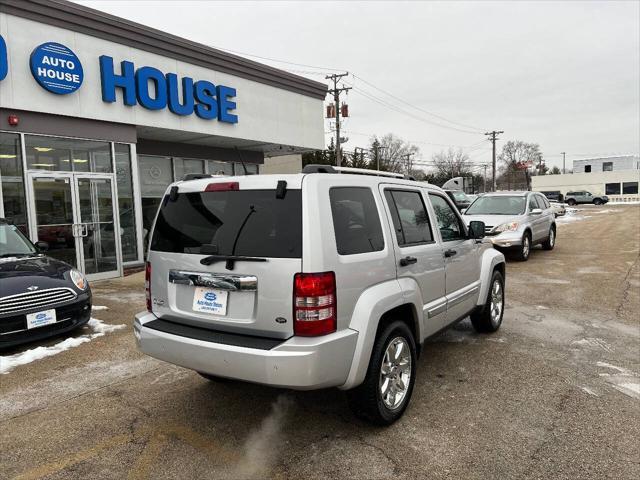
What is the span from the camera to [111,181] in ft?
35.3

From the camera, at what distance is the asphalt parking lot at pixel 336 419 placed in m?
2.99

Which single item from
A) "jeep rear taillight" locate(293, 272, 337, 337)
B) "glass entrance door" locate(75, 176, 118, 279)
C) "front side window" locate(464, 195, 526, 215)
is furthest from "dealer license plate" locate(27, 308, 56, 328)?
"front side window" locate(464, 195, 526, 215)

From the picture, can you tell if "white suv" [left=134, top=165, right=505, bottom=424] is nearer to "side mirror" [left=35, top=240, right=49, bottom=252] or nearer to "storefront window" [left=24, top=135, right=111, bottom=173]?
"side mirror" [left=35, top=240, right=49, bottom=252]

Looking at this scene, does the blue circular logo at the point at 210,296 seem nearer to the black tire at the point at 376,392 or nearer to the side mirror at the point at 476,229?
the black tire at the point at 376,392

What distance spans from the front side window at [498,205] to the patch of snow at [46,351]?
9521 millimetres

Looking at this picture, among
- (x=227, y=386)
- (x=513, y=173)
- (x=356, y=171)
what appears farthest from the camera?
(x=513, y=173)

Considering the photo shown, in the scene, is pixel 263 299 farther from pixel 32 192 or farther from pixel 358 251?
pixel 32 192

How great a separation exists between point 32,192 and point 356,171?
820 centimetres

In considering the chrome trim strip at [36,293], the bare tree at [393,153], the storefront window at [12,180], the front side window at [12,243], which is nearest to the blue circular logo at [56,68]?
the storefront window at [12,180]

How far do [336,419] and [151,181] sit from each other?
11156 mm

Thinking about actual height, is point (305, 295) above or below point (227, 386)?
above

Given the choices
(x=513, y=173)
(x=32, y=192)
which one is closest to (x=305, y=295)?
(x=32, y=192)

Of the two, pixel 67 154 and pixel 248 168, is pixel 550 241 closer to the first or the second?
pixel 248 168

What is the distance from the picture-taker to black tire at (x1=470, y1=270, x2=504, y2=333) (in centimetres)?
540
